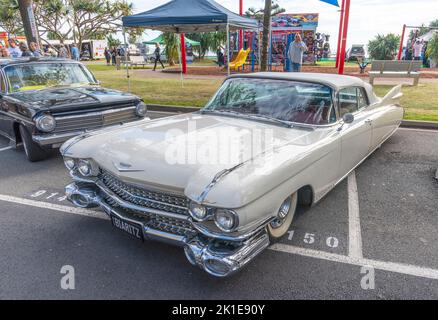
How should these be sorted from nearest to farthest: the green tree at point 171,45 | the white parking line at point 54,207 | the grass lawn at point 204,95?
the white parking line at point 54,207 → the grass lawn at point 204,95 → the green tree at point 171,45

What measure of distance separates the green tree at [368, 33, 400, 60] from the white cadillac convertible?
89.3 feet

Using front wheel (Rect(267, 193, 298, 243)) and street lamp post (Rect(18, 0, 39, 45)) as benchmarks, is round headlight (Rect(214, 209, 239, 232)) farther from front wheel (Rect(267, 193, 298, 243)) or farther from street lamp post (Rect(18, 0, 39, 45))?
street lamp post (Rect(18, 0, 39, 45))

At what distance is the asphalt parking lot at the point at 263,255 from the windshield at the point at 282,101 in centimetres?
101

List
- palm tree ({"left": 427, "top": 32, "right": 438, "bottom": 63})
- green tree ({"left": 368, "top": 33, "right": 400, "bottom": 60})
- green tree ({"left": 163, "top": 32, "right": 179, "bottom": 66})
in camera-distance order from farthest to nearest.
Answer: green tree ({"left": 368, "top": 33, "right": 400, "bottom": 60})
green tree ({"left": 163, "top": 32, "right": 179, "bottom": 66})
palm tree ({"left": 427, "top": 32, "right": 438, "bottom": 63})

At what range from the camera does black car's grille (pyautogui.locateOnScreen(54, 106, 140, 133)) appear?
5.20 metres

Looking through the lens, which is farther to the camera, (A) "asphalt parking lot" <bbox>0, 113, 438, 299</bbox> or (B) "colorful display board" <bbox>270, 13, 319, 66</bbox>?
(B) "colorful display board" <bbox>270, 13, 319, 66</bbox>

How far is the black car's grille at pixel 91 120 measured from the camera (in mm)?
5199

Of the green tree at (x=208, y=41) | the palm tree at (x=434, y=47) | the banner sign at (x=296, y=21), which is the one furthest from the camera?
the green tree at (x=208, y=41)

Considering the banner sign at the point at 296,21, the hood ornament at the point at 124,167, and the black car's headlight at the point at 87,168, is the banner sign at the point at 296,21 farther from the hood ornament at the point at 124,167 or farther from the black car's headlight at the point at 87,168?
the hood ornament at the point at 124,167

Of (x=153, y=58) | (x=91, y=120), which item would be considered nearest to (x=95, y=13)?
(x=153, y=58)

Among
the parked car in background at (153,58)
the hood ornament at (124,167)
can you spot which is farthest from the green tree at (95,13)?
the hood ornament at (124,167)

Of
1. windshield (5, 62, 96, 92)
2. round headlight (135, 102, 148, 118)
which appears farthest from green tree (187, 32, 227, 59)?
round headlight (135, 102, 148, 118)

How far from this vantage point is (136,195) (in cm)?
267
